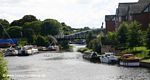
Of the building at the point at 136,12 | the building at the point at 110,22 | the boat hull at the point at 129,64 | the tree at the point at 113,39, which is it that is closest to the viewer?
the boat hull at the point at 129,64

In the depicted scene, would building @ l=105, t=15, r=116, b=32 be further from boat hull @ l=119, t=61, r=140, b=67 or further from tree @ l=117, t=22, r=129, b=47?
boat hull @ l=119, t=61, r=140, b=67

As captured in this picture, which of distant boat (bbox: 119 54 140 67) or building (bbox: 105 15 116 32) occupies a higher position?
building (bbox: 105 15 116 32)

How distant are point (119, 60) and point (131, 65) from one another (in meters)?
11.3

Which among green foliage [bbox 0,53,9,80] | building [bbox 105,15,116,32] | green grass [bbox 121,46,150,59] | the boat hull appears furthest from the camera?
building [bbox 105,15,116,32]

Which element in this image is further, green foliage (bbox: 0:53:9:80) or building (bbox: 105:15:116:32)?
building (bbox: 105:15:116:32)

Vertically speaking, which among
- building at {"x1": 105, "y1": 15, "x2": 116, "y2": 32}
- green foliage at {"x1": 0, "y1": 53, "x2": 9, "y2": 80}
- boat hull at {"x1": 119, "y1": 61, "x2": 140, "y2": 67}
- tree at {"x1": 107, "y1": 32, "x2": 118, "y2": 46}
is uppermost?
building at {"x1": 105, "y1": 15, "x2": 116, "y2": 32}

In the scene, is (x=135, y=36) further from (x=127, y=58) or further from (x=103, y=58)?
(x=127, y=58)

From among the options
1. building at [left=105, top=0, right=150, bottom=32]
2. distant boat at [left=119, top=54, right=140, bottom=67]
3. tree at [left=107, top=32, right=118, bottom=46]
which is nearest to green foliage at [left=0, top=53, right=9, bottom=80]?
distant boat at [left=119, top=54, right=140, bottom=67]

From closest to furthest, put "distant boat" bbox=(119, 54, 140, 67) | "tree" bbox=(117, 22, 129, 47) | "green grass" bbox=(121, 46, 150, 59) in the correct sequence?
"distant boat" bbox=(119, 54, 140, 67) < "green grass" bbox=(121, 46, 150, 59) < "tree" bbox=(117, 22, 129, 47)

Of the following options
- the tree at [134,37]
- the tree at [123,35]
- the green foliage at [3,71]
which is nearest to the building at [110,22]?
the tree at [123,35]

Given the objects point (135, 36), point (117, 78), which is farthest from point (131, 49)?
point (117, 78)

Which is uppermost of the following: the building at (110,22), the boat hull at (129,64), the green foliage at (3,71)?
the building at (110,22)

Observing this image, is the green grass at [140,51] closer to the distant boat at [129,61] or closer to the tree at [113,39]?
the distant boat at [129,61]

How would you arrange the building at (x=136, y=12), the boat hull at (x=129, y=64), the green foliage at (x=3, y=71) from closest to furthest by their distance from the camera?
the green foliage at (x=3, y=71)
the boat hull at (x=129, y=64)
the building at (x=136, y=12)
